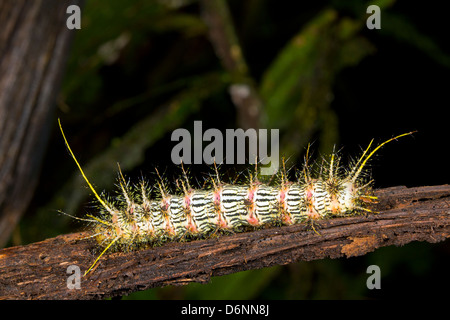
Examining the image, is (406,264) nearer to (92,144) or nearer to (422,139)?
(422,139)

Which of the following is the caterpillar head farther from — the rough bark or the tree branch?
the rough bark

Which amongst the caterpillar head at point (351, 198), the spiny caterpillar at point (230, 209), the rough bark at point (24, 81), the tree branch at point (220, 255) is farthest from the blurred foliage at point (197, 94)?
the caterpillar head at point (351, 198)

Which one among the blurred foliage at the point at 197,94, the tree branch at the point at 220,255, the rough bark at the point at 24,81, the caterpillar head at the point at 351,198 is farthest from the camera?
the blurred foliage at the point at 197,94

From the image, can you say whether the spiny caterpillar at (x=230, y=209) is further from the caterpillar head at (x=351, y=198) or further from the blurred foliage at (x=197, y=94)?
the blurred foliage at (x=197, y=94)

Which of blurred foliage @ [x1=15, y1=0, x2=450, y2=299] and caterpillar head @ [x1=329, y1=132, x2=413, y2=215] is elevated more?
blurred foliage @ [x1=15, y1=0, x2=450, y2=299]

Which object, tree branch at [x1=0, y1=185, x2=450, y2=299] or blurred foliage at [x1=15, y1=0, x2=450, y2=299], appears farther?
blurred foliage at [x1=15, y1=0, x2=450, y2=299]

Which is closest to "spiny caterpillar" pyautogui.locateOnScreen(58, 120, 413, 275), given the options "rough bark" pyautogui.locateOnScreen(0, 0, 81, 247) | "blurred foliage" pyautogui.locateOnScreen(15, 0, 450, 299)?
"blurred foliage" pyautogui.locateOnScreen(15, 0, 450, 299)
